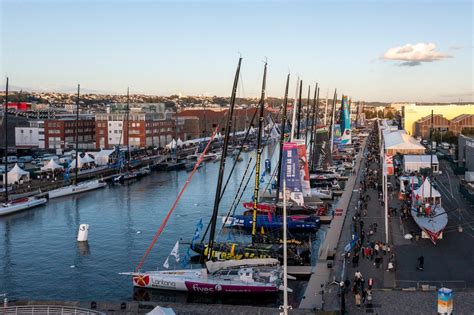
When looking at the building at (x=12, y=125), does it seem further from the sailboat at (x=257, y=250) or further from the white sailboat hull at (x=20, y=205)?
the sailboat at (x=257, y=250)

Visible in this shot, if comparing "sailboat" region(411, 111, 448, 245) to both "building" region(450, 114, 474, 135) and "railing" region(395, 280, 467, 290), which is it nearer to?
"railing" region(395, 280, 467, 290)

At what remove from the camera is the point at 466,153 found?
138ft

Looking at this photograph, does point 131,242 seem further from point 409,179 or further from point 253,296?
point 409,179

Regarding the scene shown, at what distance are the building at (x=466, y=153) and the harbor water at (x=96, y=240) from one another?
15844mm

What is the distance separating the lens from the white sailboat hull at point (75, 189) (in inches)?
1651

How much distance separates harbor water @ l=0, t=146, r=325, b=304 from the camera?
2114 centimetres

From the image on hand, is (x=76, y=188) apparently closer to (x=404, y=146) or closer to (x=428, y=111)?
(x=404, y=146)

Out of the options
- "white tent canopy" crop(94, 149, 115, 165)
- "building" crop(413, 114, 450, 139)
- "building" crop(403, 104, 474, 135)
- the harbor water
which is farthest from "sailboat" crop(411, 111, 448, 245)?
"building" crop(403, 104, 474, 135)

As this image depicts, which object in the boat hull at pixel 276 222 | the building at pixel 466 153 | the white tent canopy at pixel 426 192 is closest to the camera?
the white tent canopy at pixel 426 192

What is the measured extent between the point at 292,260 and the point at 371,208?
10412 millimetres

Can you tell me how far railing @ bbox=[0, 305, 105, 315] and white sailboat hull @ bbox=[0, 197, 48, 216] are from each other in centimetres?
2087

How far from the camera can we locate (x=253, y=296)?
19531mm

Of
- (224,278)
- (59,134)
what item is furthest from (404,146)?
(59,134)

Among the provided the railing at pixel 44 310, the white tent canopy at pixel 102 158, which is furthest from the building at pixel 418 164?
the railing at pixel 44 310
